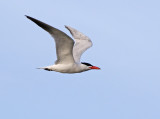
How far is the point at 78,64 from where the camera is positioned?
1805cm

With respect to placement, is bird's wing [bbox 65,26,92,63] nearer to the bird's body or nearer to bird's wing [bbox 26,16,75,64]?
the bird's body

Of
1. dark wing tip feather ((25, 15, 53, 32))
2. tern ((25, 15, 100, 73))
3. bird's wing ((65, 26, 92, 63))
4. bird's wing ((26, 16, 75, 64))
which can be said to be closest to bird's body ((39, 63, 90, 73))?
tern ((25, 15, 100, 73))

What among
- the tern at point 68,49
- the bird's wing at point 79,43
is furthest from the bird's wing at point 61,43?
the bird's wing at point 79,43

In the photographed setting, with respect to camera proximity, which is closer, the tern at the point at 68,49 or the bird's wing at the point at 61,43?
the bird's wing at the point at 61,43

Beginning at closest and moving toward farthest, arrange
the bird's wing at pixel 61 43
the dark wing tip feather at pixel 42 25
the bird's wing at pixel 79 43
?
the dark wing tip feather at pixel 42 25 → the bird's wing at pixel 61 43 → the bird's wing at pixel 79 43

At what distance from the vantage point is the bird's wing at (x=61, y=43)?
1521cm

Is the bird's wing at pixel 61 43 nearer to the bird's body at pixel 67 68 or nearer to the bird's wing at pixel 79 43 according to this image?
the bird's body at pixel 67 68

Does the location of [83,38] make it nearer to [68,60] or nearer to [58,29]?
[68,60]

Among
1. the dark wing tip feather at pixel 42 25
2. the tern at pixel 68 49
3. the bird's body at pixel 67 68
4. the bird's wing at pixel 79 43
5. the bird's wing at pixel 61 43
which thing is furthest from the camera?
the bird's wing at pixel 79 43

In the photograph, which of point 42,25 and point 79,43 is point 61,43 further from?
point 79,43

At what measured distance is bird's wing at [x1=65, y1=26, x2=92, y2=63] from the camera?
1931 cm

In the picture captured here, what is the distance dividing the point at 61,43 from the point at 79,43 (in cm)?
452

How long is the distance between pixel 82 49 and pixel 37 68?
3.12m

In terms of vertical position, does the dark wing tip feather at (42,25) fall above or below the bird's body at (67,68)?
above
